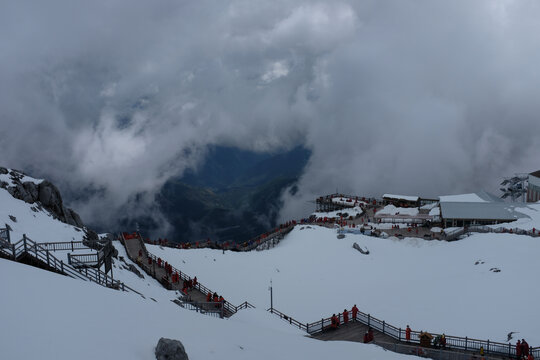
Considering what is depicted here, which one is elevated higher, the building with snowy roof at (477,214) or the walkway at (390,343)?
the building with snowy roof at (477,214)

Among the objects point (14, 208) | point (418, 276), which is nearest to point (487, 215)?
point (418, 276)

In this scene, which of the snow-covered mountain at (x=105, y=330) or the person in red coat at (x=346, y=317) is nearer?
the snow-covered mountain at (x=105, y=330)

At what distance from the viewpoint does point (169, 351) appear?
10469mm

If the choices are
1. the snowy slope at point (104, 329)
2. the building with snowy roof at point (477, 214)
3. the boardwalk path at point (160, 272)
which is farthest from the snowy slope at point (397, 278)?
the snowy slope at point (104, 329)

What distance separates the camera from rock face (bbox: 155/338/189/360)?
10.4m

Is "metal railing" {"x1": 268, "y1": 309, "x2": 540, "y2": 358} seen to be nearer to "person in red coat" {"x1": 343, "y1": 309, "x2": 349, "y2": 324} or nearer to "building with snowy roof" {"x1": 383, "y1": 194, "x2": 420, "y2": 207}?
"person in red coat" {"x1": 343, "y1": 309, "x2": 349, "y2": 324}

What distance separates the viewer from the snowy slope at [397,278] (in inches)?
1040

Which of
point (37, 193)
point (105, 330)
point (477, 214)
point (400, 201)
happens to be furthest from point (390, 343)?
point (400, 201)

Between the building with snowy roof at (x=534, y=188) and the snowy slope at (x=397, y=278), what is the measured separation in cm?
5631

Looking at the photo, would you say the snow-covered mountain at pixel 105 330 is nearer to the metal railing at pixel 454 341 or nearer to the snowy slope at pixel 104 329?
the snowy slope at pixel 104 329

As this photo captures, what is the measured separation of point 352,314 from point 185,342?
15722 millimetres

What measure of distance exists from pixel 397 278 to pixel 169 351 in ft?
105

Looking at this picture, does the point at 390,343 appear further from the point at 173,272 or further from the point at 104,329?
the point at 173,272

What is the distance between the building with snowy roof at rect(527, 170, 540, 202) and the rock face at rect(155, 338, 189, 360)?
9677 centimetres
